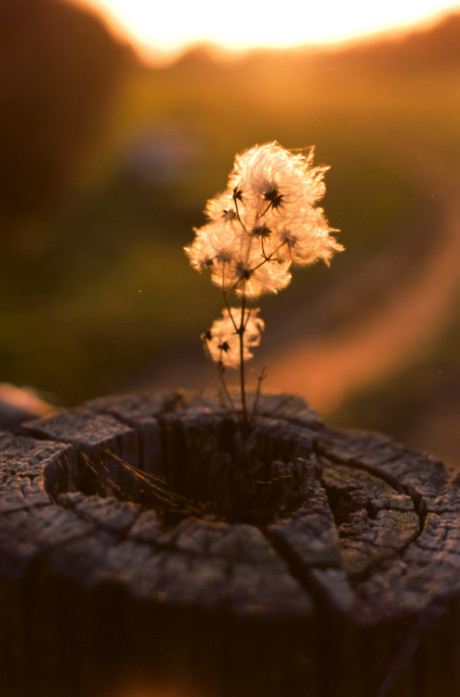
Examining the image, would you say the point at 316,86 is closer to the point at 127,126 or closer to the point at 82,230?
the point at 127,126

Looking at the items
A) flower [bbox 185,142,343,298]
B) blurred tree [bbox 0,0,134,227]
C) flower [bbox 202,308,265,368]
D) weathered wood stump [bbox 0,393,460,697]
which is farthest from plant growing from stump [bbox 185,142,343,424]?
blurred tree [bbox 0,0,134,227]

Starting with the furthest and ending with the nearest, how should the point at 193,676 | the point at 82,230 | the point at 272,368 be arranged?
the point at 82,230 → the point at 272,368 → the point at 193,676

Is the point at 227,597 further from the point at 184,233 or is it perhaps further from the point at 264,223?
the point at 184,233

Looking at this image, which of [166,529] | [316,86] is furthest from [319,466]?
[316,86]

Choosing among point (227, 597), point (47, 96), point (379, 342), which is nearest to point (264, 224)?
point (227, 597)

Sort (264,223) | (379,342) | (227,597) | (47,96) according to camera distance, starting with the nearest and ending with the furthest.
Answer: (227,597) < (264,223) < (379,342) < (47,96)

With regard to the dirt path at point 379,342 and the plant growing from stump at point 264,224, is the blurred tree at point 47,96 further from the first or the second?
the plant growing from stump at point 264,224

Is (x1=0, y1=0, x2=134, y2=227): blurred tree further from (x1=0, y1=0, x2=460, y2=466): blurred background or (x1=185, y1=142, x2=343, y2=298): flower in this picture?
(x1=185, y1=142, x2=343, y2=298): flower
